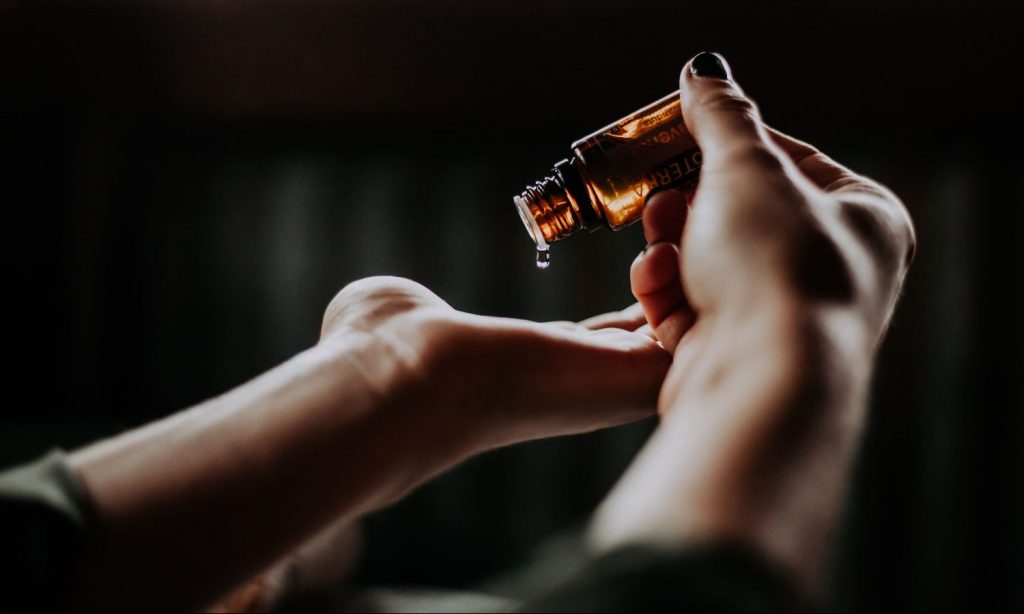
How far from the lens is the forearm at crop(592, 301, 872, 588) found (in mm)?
291

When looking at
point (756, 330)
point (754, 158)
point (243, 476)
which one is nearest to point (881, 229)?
point (754, 158)

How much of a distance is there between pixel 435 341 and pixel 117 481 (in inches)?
9.9

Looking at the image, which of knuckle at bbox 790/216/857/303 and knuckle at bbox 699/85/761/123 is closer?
knuckle at bbox 790/216/857/303

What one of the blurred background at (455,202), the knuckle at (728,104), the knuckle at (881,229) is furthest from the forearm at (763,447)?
the blurred background at (455,202)

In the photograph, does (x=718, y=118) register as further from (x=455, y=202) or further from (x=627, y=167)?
(x=455, y=202)

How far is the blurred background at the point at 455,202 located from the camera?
5.66ft

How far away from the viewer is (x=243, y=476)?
451 millimetres

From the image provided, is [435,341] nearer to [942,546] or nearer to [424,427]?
[424,427]

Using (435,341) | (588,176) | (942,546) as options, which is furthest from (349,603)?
(942,546)

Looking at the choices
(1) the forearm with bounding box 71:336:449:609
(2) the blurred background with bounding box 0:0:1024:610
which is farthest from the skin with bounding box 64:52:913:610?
(2) the blurred background with bounding box 0:0:1024:610

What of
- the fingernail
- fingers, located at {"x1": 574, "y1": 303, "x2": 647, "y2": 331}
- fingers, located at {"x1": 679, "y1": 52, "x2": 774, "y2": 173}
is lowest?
fingers, located at {"x1": 574, "y1": 303, "x2": 647, "y2": 331}

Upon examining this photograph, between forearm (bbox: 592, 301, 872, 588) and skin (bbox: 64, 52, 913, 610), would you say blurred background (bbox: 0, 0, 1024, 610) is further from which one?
forearm (bbox: 592, 301, 872, 588)

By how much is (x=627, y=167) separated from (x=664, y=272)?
9 cm

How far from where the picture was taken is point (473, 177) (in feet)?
6.44
